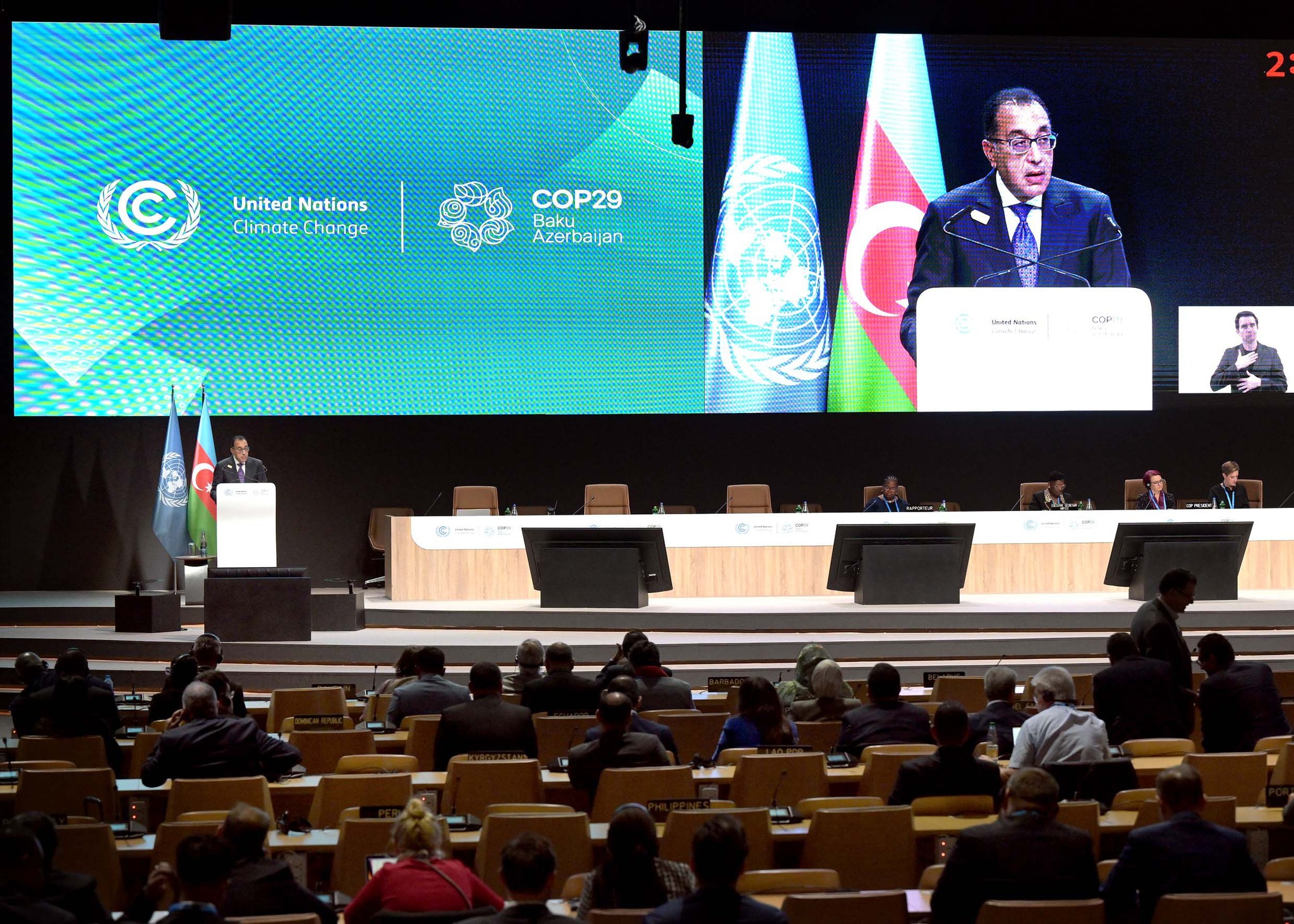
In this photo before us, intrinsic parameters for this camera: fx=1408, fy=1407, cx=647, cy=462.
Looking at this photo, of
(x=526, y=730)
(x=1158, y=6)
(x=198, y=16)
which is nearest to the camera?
(x=526, y=730)

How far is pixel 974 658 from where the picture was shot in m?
9.84

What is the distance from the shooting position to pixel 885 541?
10.7 meters

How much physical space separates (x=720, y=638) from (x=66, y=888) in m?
6.54

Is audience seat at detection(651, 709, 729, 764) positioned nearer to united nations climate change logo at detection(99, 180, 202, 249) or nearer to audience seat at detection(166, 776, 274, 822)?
audience seat at detection(166, 776, 274, 822)

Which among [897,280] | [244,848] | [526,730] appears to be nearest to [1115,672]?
[526,730]

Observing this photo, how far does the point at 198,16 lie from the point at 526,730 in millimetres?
4508

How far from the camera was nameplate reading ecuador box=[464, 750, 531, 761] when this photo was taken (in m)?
5.51

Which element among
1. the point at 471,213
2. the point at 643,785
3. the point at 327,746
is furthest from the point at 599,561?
the point at 643,785

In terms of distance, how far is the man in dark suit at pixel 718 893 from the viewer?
10.9 ft

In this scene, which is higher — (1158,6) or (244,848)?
(1158,6)

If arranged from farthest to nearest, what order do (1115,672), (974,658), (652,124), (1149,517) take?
(652,124)
(1149,517)
(974,658)
(1115,672)

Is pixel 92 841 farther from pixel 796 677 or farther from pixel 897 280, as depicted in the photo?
pixel 897 280

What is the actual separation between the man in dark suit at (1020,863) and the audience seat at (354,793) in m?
2.04

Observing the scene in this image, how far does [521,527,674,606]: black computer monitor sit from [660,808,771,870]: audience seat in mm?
5849
